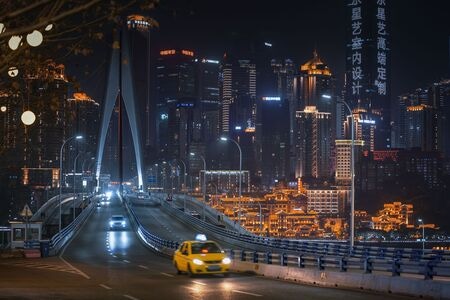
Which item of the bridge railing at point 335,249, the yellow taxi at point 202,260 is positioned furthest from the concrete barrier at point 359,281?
the bridge railing at point 335,249

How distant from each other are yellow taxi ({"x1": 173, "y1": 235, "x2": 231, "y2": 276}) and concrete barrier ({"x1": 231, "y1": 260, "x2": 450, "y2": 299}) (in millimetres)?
1965

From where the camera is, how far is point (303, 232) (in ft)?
655

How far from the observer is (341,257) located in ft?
106

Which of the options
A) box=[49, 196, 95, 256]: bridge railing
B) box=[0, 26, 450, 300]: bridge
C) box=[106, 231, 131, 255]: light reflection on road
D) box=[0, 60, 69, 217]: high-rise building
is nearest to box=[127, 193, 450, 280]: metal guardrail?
box=[0, 26, 450, 300]: bridge

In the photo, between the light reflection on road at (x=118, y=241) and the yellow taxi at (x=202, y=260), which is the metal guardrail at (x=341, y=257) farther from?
the yellow taxi at (x=202, y=260)

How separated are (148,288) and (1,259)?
94.4ft

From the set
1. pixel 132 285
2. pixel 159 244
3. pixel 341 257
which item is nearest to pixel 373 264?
pixel 341 257

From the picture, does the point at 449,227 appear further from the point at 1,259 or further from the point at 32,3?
the point at 32,3

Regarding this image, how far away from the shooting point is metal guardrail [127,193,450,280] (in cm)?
2634

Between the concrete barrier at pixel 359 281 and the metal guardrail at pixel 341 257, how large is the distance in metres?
0.71

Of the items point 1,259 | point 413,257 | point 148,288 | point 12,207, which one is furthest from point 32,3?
point 12,207

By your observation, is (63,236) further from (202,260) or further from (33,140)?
(33,140)

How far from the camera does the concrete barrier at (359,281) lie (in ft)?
75.5

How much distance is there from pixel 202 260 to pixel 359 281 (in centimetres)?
861
